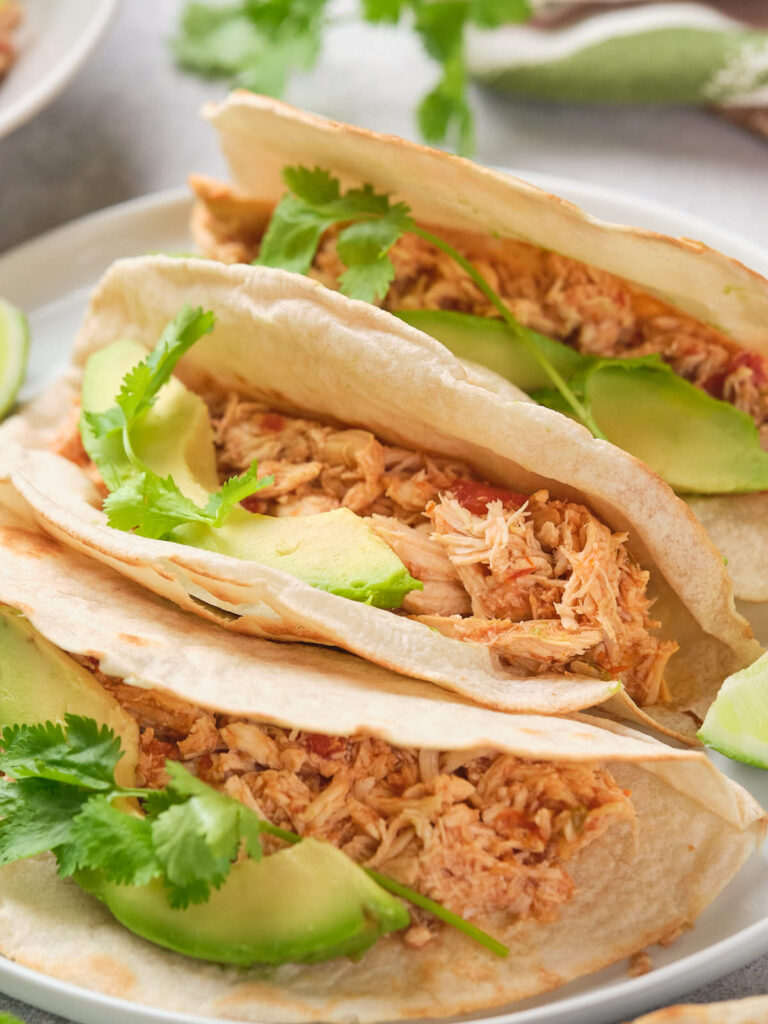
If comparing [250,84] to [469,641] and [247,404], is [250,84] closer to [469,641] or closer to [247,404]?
[247,404]

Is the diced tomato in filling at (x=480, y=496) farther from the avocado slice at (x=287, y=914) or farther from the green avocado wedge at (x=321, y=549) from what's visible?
the avocado slice at (x=287, y=914)

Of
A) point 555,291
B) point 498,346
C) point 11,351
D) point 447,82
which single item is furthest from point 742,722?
point 447,82

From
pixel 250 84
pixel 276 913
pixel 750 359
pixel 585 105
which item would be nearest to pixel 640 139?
pixel 585 105

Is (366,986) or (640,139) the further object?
(640,139)

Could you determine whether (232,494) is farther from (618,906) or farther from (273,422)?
(618,906)

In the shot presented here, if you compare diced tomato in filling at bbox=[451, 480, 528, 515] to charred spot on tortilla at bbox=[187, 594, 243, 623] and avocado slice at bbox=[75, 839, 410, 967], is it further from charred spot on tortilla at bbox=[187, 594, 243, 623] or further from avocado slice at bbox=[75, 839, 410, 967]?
avocado slice at bbox=[75, 839, 410, 967]

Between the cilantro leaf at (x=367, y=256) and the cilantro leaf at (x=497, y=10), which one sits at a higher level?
the cilantro leaf at (x=497, y=10)

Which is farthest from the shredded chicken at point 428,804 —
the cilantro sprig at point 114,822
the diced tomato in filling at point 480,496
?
the diced tomato in filling at point 480,496
